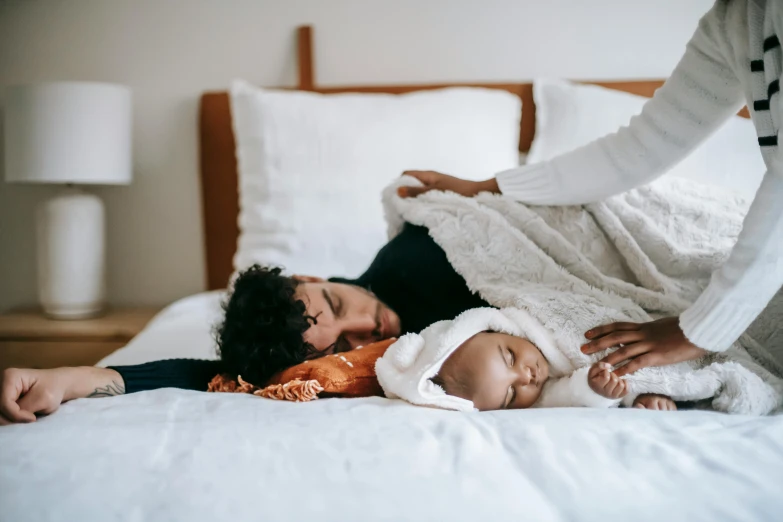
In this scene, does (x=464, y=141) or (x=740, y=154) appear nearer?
(x=740, y=154)

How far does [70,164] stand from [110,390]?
1118 mm

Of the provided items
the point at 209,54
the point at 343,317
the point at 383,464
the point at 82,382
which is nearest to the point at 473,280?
the point at 343,317

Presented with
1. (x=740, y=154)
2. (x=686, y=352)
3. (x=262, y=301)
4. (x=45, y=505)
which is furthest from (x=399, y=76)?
(x=45, y=505)

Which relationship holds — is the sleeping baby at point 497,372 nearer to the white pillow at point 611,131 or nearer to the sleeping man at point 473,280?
the sleeping man at point 473,280

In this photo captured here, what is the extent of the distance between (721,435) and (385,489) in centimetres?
38

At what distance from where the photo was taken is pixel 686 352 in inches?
32.7

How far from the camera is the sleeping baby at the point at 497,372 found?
2.66 ft

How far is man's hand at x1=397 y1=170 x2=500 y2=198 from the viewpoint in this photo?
1227mm

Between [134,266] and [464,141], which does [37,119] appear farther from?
[464,141]

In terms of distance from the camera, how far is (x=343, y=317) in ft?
3.45

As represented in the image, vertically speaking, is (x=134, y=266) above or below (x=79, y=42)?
below

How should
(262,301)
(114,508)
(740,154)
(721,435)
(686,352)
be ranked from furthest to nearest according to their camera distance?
(740,154) < (262,301) < (686,352) < (721,435) < (114,508)

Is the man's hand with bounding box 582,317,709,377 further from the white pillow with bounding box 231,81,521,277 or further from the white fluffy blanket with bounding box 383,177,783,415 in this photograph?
the white pillow with bounding box 231,81,521,277

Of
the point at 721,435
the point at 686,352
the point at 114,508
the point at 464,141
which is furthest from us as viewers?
the point at 464,141
